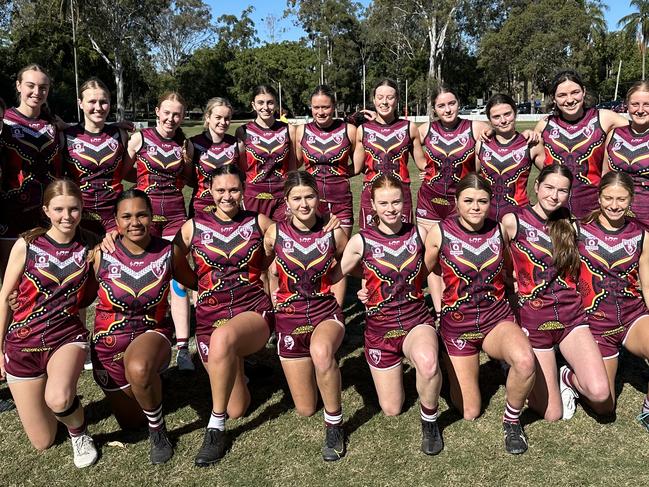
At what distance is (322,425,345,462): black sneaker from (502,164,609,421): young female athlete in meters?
1.24

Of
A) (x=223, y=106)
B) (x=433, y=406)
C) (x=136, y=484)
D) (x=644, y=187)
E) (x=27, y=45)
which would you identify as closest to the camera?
(x=136, y=484)

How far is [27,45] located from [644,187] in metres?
41.2

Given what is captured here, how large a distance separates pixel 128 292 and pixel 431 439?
1.96 meters

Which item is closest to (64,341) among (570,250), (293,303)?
(293,303)

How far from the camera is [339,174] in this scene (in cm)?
514

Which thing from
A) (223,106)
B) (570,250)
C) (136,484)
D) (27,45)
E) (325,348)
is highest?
(27,45)

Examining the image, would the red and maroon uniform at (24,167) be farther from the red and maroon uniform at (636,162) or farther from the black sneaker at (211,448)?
the red and maroon uniform at (636,162)

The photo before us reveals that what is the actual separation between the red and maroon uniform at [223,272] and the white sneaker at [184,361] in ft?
2.66

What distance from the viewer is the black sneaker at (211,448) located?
3.26 metres

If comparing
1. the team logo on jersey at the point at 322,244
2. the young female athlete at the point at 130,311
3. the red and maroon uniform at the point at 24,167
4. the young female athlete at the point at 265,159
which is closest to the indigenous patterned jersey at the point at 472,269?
the team logo on jersey at the point at 322,244

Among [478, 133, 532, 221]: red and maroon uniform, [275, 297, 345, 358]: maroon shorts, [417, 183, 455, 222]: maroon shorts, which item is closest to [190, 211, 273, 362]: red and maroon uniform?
[275, 297, 345, 358]: maroon shorts

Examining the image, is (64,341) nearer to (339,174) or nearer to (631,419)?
(339,174)

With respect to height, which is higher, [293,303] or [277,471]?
[293,303]

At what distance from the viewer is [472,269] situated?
3.62 metres
